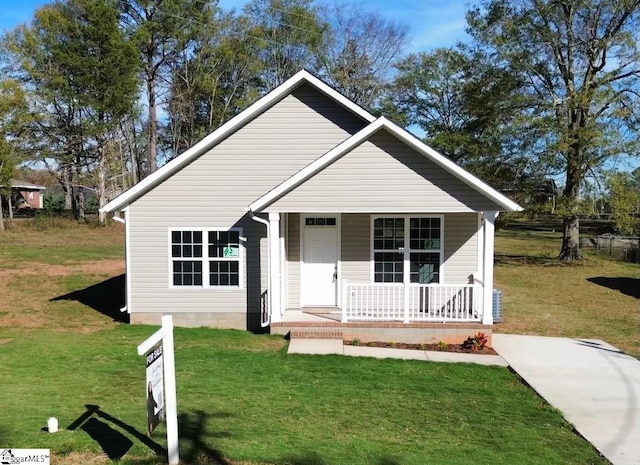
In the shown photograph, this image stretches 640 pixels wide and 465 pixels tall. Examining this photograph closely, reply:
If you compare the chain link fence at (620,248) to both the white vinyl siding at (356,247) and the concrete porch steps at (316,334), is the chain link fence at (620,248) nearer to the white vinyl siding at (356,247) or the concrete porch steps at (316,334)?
the white vinyl siding at (356,247)

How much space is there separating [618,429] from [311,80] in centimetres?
952

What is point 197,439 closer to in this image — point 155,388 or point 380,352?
point 155,388

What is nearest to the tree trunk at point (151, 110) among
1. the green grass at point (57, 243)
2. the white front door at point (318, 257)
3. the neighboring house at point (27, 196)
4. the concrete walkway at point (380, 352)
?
the green grass at point (57, 243)

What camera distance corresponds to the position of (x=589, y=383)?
9.34 metres

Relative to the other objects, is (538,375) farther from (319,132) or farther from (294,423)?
(319,132)

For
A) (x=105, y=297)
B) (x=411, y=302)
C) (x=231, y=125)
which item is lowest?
(x=105, y=297)

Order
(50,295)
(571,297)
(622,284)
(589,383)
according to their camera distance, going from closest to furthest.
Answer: (589,383)
(50,295)
(571,297)
(622,284)

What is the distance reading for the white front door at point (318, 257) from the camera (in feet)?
43.9

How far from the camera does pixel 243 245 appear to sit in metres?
13.3

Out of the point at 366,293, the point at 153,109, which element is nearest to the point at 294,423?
the point at 366,293

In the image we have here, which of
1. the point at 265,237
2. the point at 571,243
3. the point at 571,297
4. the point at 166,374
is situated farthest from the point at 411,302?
the point at 571,243

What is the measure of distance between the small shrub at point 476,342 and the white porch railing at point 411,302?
0.44m

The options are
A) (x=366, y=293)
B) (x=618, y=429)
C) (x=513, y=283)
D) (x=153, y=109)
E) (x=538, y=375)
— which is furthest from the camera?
(x=153, y=109)

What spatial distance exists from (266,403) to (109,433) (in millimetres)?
2223
